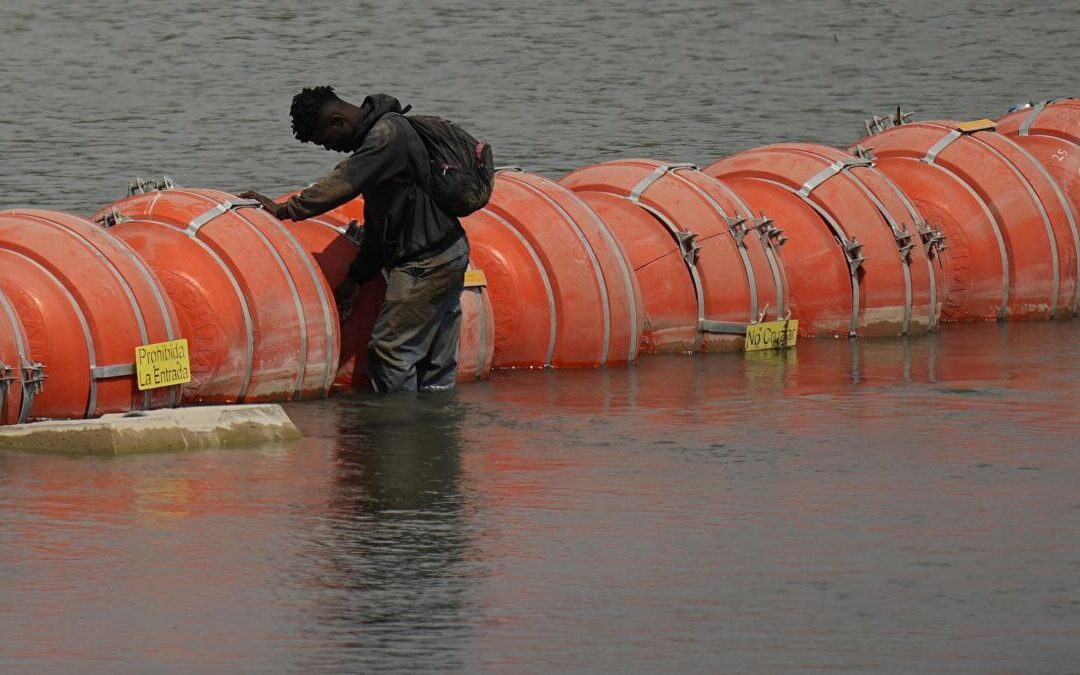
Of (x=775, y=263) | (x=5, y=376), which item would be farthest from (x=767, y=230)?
(x=5, y=376)

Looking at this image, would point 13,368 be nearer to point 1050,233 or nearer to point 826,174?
point 826,174

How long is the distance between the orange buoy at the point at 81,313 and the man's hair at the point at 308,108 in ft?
4.39

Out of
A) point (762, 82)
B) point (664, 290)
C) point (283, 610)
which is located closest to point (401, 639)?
point (283, 610)

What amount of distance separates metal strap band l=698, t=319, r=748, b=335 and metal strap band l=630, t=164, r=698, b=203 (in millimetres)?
949

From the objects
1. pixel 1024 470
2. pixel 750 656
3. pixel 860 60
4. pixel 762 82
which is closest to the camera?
pixel 750 656

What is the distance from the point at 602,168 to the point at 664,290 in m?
1.18

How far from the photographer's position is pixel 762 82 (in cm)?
3541

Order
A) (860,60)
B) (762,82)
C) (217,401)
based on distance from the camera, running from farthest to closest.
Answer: (860,60) → (762,82) → (217,401)

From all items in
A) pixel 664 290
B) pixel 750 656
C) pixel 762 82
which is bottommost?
pixel 750 656

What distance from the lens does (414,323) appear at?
1276 centimetres

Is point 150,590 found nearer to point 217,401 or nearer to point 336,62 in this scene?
point 217,401

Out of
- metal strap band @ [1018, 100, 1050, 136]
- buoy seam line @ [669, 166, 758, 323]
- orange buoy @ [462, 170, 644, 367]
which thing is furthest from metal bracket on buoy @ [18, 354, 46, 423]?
metal strap band @ [1018, 100, 1050, 136]

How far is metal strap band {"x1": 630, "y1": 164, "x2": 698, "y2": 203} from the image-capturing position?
15.0 meters

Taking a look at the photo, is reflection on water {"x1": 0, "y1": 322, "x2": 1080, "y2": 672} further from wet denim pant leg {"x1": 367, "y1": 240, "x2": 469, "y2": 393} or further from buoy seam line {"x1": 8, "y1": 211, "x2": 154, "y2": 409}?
buoy seam line {"x1": 8, "y1": 211, "x2": 154, "y2": 409}
